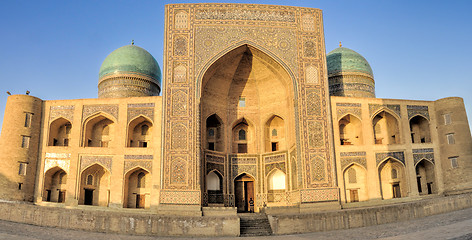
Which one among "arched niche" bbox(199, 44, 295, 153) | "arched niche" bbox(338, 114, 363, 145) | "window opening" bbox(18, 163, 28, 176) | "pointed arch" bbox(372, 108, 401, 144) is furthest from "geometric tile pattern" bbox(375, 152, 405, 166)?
"window opening" bbox(18, 163, 28, 176)

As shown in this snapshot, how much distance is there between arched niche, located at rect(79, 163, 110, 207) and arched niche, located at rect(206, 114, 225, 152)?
3910 millimetres

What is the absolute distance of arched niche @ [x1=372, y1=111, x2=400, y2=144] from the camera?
15.2 m

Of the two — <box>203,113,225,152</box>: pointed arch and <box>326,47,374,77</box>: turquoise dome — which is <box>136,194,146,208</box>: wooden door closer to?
<box>203,113,225,152</box>: pointed arch

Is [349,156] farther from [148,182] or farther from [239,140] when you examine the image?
[148,182]

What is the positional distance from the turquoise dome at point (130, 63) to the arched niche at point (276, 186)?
7384 millimetres

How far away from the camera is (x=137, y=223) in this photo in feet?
31.0

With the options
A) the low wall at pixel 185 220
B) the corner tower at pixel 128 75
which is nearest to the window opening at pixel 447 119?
the low wall at pixel 185 220

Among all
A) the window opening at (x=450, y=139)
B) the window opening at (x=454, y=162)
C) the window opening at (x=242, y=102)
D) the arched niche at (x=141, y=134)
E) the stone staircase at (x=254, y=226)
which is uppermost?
the window opening at (x=242, y=102)

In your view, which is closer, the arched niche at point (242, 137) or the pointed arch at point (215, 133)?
the pointed arch at point (215, 133)

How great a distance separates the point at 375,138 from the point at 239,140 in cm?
535

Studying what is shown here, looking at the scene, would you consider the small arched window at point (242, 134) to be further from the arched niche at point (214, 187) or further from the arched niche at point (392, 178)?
the arched niche at point (392, 178)

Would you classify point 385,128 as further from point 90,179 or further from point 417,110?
point 90,179

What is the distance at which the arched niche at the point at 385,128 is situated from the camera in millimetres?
15234

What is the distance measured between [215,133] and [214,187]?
211 cm
